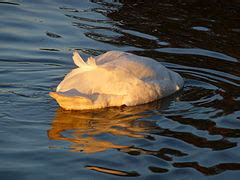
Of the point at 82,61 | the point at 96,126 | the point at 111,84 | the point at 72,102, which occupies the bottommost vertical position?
the point at 96,126

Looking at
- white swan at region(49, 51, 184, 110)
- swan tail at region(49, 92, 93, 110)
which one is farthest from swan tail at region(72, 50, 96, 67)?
swan tail at region(49, 92, 93, 110)

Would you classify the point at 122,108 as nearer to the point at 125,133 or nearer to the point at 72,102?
the point at 72,102

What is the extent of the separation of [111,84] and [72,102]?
0.48m

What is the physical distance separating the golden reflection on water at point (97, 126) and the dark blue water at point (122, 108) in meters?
0.01

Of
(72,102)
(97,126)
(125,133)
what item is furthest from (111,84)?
(125,133)

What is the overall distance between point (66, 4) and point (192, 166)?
7.55 meters

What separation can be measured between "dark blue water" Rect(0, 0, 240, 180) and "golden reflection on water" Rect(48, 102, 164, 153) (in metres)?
0.01

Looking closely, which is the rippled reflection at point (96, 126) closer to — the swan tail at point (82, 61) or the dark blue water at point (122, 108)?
the dark blue water at point (122, 108)

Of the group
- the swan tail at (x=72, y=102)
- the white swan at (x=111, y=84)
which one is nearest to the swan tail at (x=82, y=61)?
the white swan at (x=111, y=84)

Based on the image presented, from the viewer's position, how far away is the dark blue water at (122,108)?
6.68 meters

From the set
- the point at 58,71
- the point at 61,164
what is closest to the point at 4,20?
the point at 58,71

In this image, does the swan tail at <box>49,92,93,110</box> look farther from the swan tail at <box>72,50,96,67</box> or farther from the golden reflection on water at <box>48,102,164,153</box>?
the swan tail at <box>72,50,96,67</box>

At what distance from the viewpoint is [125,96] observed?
8219 mm

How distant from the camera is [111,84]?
8102 mm
